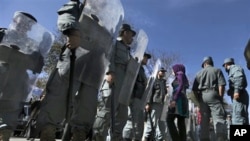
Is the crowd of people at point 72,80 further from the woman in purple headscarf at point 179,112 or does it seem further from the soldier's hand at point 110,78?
the woman in purple headscarf at point 179,112

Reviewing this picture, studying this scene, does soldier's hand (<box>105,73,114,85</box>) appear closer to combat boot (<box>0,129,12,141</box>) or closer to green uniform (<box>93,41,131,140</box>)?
green uniform (<box>93,41,131,140</box>)

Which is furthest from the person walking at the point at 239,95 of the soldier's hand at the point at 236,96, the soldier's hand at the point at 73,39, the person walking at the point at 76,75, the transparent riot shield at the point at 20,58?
the transparent riot shield at the point at 20,58

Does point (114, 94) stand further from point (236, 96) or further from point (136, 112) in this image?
point (236, 96)

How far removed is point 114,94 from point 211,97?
2.45m

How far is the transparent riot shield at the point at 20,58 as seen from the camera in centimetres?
370

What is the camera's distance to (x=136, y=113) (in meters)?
6.02

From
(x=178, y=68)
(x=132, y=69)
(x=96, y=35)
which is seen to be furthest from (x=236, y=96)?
(x=96, y=35)

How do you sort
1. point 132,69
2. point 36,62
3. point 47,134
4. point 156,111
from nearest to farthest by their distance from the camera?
1. point 47,134
2. point 36,62
3. point 132,69
4. point 156,111

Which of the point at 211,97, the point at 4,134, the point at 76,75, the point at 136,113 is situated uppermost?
the point at 211,97

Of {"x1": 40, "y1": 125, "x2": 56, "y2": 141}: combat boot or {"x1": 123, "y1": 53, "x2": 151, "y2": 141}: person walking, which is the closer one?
{"x1": 40, "y1": 125, "x2": 56, "y2": 141}: combat boot

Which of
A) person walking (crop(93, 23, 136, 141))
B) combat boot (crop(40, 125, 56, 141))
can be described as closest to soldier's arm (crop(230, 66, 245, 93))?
person walking (crop(93, 23, 136, 141))

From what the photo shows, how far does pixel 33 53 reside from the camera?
3.86 metres

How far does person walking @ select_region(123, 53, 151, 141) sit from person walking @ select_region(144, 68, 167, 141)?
1.18 m

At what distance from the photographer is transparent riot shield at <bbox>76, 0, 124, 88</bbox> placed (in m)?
3.88
